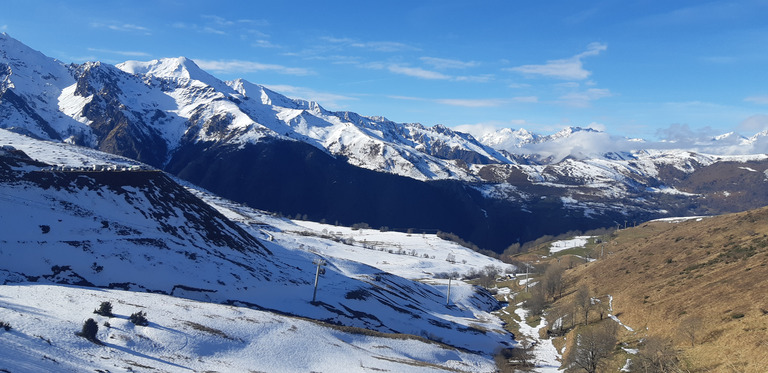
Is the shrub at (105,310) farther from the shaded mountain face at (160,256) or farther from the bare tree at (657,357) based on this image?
the bare tree at (657,357)

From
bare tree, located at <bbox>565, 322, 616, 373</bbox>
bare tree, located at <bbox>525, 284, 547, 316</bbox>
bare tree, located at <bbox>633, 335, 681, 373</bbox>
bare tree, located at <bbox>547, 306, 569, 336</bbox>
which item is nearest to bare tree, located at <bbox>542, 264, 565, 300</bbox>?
bare tree, located at <bbox>525, 284, 547, 316</bbox>

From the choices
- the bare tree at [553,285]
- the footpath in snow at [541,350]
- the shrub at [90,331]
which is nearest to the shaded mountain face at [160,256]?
the footpath in snow at [541,350]

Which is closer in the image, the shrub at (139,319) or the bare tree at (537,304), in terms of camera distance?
the shrub at (139,319)

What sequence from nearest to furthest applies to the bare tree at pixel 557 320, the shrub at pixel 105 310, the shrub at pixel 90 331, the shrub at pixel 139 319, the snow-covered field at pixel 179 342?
the snow-covered field at pixel 179 342, the shrub at pixel 90 331, the shrub at pixel 139 319, the shrub at pixel 105 310, the bare tree at pixel 557 320

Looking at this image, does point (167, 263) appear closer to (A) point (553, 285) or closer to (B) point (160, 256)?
(B) point (160, 256)

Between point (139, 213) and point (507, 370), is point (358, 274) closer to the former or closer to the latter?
point (139, 213)

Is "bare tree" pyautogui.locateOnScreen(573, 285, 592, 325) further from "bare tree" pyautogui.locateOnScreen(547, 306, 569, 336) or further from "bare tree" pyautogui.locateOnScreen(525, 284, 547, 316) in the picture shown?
"bare tree" pyautogui.locateOnScreen(525, 284, 547, 316)
